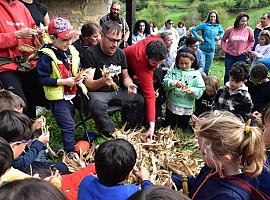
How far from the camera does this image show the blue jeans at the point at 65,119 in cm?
421

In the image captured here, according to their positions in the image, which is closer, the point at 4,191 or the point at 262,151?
the point at 4,191

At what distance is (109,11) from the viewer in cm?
727

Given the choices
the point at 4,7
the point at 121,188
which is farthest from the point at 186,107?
the point at 121,188

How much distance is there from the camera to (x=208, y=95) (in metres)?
5.39

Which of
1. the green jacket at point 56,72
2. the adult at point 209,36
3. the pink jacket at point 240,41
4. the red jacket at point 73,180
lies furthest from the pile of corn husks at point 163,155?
the adult at point 209,36

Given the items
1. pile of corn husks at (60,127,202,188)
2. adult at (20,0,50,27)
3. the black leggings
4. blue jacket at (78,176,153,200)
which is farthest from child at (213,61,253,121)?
blue jacket at (78,176,153,200)

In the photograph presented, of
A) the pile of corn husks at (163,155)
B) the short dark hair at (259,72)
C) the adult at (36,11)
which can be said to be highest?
the adult at (36,11)

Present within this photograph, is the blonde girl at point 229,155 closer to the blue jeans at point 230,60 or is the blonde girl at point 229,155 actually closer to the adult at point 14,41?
the adult at point 14,41

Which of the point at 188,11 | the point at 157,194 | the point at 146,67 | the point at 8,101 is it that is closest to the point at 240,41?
the point at 146,67

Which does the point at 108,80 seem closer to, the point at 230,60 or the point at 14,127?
the point at 14,127

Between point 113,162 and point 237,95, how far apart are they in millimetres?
2742

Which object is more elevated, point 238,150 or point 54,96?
point 238,150

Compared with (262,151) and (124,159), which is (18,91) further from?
(262,151)

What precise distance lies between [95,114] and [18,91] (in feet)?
3.01
